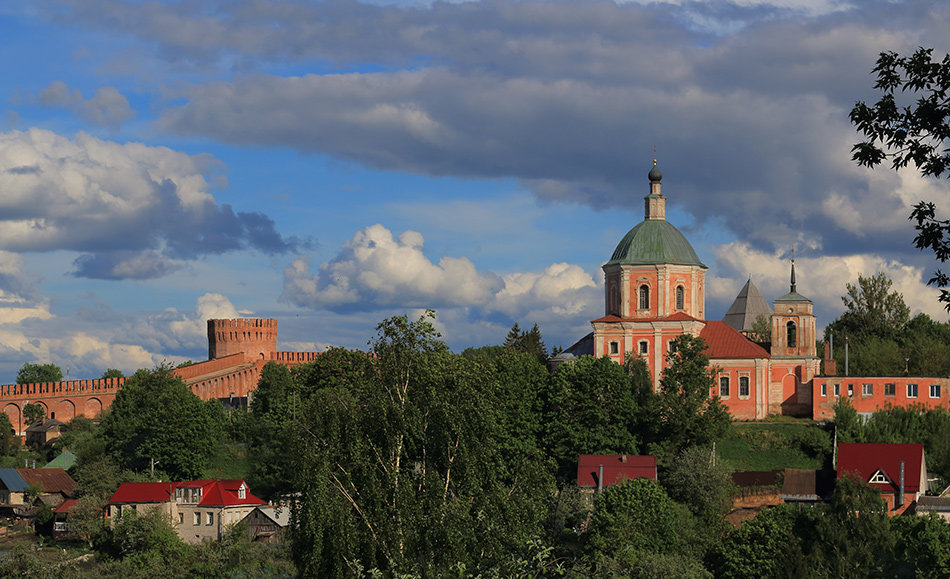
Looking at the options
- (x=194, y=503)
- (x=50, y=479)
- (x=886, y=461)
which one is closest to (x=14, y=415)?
(x=50, y=479)

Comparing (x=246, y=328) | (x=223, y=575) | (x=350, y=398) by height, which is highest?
(x=246, y=328)

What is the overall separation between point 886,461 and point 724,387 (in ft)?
47.1

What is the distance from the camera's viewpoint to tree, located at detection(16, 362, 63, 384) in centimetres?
11931

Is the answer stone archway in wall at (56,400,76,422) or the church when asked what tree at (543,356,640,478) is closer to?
the church

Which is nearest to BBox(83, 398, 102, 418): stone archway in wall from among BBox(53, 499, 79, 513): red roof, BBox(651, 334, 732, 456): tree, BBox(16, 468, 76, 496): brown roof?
BBox(16, 468, 76, 496): brown roof

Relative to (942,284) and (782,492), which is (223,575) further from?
(942,284)

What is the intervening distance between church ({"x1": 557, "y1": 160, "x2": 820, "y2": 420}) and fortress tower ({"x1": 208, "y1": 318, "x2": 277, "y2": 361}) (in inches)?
1443

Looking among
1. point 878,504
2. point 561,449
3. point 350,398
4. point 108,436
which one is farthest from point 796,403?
point 350,398

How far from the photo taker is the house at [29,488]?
65.9 m

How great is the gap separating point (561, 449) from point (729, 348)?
14.9m

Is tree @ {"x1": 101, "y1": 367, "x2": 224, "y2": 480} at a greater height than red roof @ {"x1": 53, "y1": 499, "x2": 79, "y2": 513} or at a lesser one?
greater

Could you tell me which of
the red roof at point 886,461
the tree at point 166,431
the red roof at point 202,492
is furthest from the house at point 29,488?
the red roof at point 886,461

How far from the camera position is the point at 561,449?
196 feet

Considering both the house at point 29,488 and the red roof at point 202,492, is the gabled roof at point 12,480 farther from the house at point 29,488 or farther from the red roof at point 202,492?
the red roof at point 202,492
